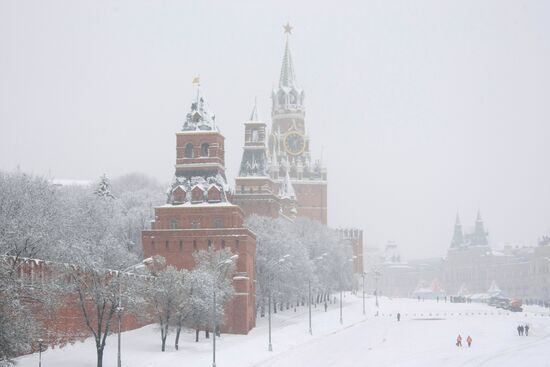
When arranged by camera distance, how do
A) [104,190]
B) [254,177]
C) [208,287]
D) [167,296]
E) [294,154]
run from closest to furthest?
[167,296]
[208,287]
[104,190]
[254,177]
[294,154]

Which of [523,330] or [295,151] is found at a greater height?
[295,151]

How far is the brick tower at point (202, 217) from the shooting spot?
→ 3413 inches

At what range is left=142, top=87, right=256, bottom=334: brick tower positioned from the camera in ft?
284

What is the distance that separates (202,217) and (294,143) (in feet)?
348

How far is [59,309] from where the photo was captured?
61.5m

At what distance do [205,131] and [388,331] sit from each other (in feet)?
77.9

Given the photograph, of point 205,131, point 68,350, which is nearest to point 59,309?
point 68,350

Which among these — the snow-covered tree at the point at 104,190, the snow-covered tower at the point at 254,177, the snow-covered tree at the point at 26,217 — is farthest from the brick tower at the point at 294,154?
the snow-covered tree at the point at 26,217

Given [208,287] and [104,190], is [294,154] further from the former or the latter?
[208,287]

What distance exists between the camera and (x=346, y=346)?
77562 mm

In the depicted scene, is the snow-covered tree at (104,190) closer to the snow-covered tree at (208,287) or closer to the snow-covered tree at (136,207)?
the snow-covered tree at (136,207)

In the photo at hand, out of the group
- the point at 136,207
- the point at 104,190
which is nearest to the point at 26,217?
the point at 136,207

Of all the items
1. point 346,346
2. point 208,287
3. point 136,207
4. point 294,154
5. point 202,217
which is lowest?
point 346,346

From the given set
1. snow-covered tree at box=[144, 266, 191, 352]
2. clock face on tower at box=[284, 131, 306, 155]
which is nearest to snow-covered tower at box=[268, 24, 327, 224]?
Answer: clock face on tower at box=[284, 131, 306, 155]
